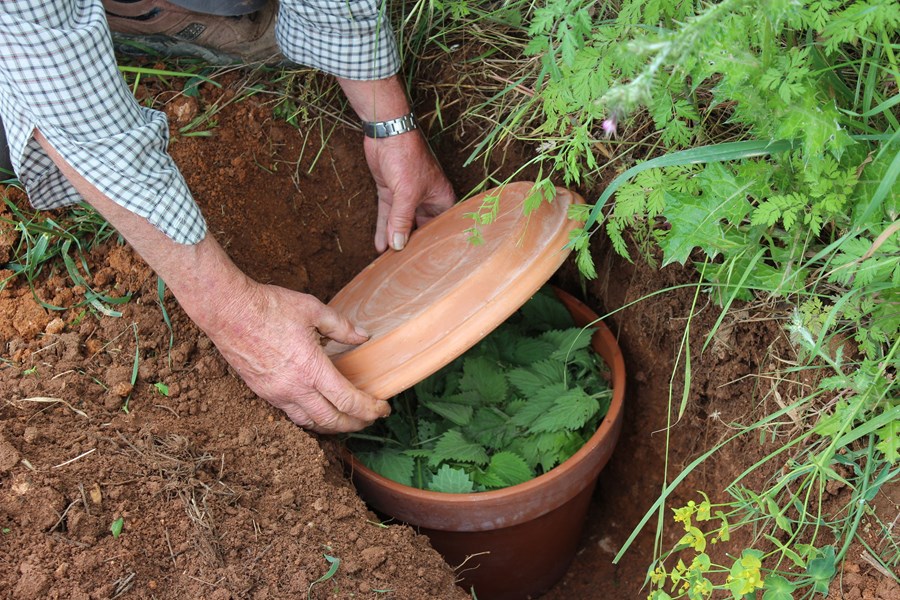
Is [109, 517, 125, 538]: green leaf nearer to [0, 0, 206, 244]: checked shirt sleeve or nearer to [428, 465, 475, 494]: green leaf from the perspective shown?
[0, 0, 206, 244]: checked shirt sleeve

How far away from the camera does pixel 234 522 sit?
1.49 metres

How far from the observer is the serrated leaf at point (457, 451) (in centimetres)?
182

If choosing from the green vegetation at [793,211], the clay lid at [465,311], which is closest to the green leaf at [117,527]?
the clay lid at [465,311]

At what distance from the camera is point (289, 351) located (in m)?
1.57

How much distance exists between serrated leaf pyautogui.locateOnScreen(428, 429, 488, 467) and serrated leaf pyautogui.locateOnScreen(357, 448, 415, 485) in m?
0.05

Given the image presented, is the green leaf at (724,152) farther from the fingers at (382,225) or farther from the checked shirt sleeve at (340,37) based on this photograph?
the fingers at (382,225)

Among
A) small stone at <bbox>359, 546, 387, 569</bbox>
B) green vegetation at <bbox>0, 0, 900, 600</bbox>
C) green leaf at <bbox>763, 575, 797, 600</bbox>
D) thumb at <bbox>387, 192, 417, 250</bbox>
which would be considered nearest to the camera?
green vegetation at <bbox>0, 0, 900, 600</bbox>

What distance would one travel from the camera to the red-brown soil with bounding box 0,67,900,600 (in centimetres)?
140

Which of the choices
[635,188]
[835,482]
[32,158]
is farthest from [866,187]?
[32,158]

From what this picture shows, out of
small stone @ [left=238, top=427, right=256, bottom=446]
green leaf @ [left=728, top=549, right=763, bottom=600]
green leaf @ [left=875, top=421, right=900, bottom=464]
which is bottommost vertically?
small stone @ [left=238, top=427, right=256, bottom=446]

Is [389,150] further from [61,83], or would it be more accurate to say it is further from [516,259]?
[61,83]

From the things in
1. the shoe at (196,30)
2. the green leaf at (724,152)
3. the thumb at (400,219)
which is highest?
the green leaf at (724,152)

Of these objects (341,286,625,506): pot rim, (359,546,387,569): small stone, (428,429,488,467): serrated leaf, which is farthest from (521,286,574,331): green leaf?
(359,546,387,569): small stone

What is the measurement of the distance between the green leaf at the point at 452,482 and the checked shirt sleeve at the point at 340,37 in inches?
35.4
